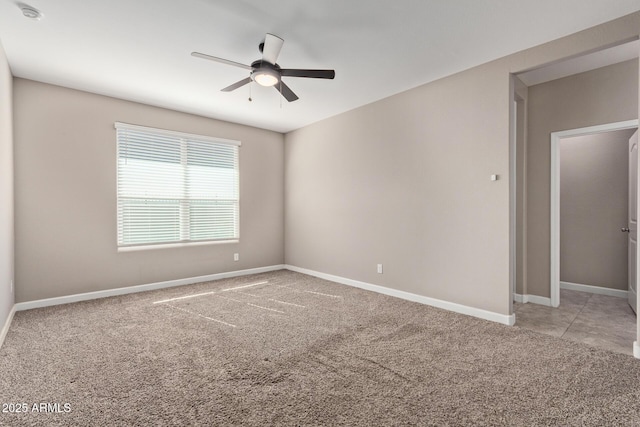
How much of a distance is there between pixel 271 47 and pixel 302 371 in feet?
8.61

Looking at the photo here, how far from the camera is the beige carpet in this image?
70.8 inches

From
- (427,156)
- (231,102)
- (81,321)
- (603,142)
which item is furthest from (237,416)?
(603,142)

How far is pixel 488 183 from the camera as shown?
10.9 feet

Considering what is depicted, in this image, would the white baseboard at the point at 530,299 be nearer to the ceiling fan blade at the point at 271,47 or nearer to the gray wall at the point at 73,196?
the ceiling fan blade at the point at 271,47

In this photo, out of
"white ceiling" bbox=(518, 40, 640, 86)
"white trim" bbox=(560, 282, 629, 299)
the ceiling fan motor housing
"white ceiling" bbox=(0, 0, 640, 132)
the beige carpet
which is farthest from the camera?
"white trim" bbox=(560, 282, 629, 299)

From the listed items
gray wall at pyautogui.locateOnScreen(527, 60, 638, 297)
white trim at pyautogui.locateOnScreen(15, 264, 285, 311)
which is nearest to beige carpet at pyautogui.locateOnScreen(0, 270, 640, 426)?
white trim at pyautogui.locateOnScreen(15, 264, 285, 311)

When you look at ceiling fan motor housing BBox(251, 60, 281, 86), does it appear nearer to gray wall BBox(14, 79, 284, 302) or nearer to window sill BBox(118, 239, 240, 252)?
gray wall BBox(14, 79, 284, 302)

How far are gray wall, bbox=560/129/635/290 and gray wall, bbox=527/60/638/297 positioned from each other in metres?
1.05

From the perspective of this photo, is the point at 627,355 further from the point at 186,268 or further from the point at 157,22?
the point at 186,268

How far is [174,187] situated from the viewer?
4914mm

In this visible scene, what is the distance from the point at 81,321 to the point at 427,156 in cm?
431

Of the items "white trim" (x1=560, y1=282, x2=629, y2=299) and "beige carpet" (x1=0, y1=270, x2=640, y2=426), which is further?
"white trim" (x1=560, y1=282, x2=629, y2=299)

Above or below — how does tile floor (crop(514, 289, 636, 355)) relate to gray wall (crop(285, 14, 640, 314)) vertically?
below

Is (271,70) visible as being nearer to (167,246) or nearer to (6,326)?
(167,246)
